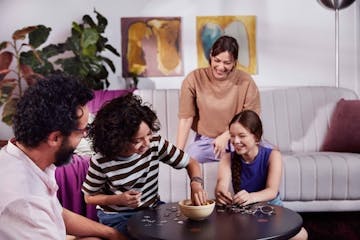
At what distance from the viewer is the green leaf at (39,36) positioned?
4.23 metres

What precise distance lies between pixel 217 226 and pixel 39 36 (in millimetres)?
2812

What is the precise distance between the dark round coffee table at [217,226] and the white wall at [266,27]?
8.62 feet

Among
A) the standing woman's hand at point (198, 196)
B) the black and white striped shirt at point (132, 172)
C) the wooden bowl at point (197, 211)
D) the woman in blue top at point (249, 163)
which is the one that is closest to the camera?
the wooden bowl at point (197, 211)

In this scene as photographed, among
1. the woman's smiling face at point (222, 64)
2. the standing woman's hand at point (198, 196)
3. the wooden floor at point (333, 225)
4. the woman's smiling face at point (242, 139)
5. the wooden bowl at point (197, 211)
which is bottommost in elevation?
the wooden floor at point (333, 225)

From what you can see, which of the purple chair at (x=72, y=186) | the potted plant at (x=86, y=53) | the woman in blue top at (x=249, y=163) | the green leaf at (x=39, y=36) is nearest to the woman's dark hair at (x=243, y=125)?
the woman in blue top at (x=249, y=163)

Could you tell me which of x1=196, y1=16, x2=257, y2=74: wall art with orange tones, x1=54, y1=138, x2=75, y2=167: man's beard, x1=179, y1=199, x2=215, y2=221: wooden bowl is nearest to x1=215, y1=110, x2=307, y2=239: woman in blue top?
x1=179, y1=199, x2=215, y2=221: wooden bowl

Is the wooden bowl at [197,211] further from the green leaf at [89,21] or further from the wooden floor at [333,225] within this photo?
the green leaf at [89,21]

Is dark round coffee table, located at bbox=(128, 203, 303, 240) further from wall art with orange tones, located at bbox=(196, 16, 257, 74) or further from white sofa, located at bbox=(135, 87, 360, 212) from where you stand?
wall art with orange tones, located at bbox=(196, 16, 257, 74)

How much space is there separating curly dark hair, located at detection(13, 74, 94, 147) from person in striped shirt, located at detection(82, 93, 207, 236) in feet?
2.52

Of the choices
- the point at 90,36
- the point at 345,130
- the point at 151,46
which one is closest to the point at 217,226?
the point at 345,130

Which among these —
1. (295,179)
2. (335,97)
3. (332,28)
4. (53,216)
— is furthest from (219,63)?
(53,216)

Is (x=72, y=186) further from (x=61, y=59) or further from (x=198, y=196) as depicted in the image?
(x=61, y=59)

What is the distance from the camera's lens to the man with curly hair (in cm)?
122

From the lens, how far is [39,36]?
425cm
